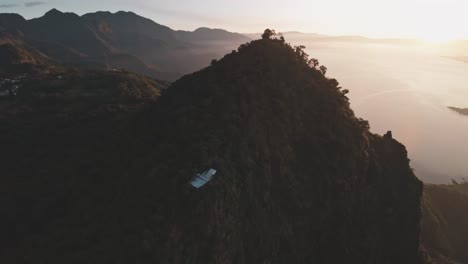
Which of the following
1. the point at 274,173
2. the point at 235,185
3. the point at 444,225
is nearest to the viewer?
the point at 235,185

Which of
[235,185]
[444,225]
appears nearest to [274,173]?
[235,185]

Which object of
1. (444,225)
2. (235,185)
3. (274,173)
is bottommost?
(444,225)

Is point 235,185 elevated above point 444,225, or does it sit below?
above

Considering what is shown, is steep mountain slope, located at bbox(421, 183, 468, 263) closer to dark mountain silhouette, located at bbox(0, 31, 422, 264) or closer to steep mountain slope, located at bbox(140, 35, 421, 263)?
steep mountain slope, located at bbox(140, 35, 421, 263)

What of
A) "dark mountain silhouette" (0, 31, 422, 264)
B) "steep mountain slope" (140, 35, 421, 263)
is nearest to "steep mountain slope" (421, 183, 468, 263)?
"steep mountain slope" (140, 35, 421, 263)

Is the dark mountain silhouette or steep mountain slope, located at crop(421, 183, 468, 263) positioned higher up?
the dark mountain silhouette

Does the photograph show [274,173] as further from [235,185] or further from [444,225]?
[444,225]

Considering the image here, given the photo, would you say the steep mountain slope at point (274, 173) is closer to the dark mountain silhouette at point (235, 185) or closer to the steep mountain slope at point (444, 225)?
the dark mountain silhouette at point (235, 185)
